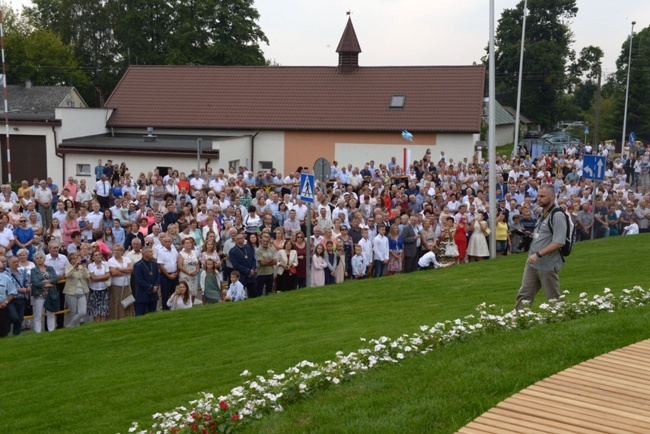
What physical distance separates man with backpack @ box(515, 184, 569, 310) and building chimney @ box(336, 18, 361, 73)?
39290mm

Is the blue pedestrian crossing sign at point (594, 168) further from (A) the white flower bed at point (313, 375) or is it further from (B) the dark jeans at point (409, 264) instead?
(A) the white flower bed at point (313, 375)

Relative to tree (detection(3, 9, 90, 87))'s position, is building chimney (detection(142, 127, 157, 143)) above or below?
below

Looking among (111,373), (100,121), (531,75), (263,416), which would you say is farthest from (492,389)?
(531,75)

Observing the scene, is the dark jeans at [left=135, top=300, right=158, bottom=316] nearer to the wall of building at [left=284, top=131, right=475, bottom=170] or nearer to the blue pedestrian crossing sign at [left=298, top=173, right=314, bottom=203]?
the blue pedestrian crossing sign at [left=298, top=173, right=314, bottom=203]

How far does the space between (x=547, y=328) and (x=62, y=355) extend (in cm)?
768

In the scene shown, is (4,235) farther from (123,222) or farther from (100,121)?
(100,121)

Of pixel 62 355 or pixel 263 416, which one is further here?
pixel 62 355

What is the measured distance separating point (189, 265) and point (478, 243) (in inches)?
307

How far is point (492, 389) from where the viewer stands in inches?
288

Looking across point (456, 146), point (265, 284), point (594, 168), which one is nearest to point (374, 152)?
point (456, 146)

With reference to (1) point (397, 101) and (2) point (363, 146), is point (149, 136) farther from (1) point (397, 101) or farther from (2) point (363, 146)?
(1) point (397, 101)

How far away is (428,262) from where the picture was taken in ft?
66.7

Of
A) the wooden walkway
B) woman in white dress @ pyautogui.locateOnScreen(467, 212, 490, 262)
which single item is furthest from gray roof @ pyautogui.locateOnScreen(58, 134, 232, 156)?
the wooden walkway

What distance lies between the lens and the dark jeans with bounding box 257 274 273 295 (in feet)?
60.2
